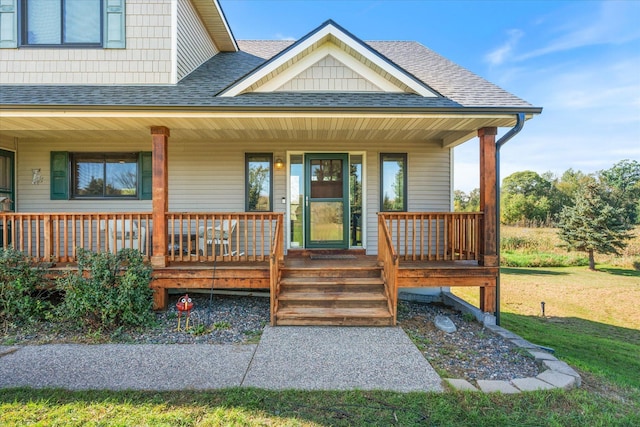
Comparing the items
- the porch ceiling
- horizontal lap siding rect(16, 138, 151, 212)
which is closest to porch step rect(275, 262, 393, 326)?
the porch ceiling

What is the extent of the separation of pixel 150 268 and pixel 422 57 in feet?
25.0

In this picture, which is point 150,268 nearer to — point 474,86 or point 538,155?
point 474,86

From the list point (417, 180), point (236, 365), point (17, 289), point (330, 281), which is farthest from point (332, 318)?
point (17, 289)

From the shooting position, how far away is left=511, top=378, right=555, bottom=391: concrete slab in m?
3.06

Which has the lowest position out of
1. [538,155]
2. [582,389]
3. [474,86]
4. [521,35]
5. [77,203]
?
[582,389]

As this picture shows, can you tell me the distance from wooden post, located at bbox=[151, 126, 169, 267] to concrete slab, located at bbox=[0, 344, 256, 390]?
1.60 meters

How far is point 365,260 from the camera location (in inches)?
243

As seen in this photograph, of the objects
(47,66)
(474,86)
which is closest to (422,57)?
(474,86)

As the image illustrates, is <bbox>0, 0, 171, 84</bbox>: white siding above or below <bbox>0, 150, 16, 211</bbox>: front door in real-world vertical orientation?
above

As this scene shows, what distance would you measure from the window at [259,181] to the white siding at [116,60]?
2246mm

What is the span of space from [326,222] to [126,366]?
177 inches

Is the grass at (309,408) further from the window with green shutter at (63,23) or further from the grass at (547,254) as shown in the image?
the grass at (547,254)

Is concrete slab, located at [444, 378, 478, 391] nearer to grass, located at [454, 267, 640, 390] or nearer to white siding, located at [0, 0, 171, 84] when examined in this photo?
grass, located at [454, 267, 640, 390]

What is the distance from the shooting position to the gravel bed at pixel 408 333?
3596 millimetres
